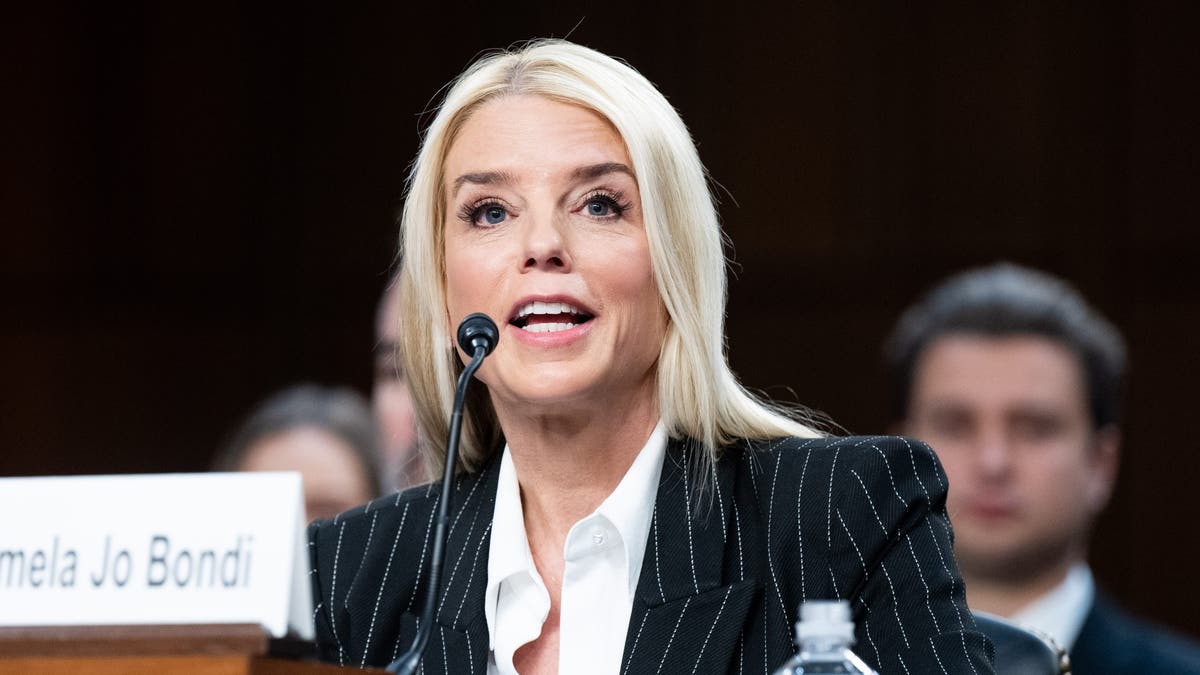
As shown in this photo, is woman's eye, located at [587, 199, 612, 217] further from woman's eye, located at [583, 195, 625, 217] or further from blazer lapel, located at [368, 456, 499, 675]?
blazer lapel, located at [368, 456, 499, 675]

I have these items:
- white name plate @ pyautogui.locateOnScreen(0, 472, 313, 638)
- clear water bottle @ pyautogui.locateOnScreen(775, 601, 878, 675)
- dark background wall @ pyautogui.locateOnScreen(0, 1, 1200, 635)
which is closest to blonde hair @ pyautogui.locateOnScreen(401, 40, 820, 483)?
clear water bottle @ pyautogui.locateOnScreen(775, 601, 878, 675)

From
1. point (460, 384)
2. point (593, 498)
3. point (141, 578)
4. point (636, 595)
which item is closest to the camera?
point (141, 578)

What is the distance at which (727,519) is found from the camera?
2.14 metres

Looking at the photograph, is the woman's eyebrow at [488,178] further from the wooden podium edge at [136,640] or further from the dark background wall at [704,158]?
the dark background wall at [704,158]

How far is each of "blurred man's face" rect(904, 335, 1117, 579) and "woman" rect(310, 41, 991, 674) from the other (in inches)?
54.3

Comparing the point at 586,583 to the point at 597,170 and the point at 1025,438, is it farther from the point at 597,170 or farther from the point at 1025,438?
the point at 1025,438

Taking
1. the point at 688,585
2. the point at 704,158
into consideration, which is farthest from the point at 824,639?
the point at 704,158

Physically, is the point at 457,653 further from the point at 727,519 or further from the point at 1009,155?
the point at 1009,155

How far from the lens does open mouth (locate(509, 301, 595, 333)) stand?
2.10 m

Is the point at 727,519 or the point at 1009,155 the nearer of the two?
the point at 727,519

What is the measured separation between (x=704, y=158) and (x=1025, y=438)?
2.05m

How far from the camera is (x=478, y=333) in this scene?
6.33ft

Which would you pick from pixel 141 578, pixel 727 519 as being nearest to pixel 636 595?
pixel 727 519

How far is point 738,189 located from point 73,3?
7.91ft
